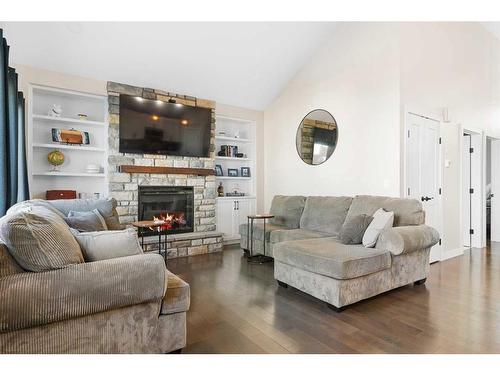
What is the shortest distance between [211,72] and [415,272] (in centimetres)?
406

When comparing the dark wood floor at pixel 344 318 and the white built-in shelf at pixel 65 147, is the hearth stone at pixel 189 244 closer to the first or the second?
the dark wood floor at pixel 344 318

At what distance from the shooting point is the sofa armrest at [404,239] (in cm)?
276

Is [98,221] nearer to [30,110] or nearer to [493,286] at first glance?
[30,110]

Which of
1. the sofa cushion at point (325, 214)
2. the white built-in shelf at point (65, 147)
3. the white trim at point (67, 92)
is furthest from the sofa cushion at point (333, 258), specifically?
the white trim at point (67, 92)

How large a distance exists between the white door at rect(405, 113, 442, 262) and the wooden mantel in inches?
124

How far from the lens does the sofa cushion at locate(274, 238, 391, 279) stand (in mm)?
2477

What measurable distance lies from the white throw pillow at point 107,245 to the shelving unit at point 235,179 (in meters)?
3.46

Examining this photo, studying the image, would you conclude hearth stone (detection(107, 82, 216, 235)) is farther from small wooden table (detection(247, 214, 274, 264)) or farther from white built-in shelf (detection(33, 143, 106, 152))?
small wooden table (detection(247, 214, 274, 264))

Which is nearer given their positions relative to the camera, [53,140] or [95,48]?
[95,48]

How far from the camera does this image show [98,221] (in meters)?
2.93

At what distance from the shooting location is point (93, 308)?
4.94 ft

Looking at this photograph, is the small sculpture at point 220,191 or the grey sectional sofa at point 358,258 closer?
the grey sectional sofa at point 358,258

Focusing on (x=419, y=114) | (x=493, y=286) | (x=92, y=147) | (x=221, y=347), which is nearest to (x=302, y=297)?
(x=221, y=347)

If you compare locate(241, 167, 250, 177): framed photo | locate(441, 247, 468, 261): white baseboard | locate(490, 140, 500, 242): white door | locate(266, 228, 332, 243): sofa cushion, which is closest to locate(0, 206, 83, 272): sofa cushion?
locate(266, 228, 332, 243): sofa cushion
